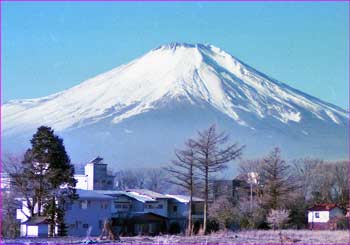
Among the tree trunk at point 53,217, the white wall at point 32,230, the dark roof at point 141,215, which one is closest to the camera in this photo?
the white wall at point 32,230

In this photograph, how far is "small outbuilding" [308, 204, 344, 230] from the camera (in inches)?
1658

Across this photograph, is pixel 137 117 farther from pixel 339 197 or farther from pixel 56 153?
pixel 56 153

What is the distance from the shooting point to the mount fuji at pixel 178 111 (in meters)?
137

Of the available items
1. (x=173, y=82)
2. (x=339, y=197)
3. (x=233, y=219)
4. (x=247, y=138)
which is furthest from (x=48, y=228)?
(x=173, y=82)

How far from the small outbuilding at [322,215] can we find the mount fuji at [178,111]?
82163mm

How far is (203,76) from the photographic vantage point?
153375 millimetres

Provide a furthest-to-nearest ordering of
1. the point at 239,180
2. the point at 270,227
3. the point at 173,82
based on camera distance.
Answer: the point at 173,82 < the point at 239,180 < the point at 270,227

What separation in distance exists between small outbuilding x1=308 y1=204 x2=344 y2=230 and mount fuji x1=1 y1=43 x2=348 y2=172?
8216cm

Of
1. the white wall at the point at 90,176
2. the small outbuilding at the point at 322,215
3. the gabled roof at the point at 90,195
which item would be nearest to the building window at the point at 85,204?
the gabled roof at the point at 90,195

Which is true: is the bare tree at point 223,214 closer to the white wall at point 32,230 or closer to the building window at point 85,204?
the building window at point 85,204

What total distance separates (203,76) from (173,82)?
6477mm

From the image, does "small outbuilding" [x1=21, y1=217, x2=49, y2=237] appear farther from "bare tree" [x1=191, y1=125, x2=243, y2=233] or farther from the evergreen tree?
"bare tree" [x1=191, y1=125, x2=243, y2=233]

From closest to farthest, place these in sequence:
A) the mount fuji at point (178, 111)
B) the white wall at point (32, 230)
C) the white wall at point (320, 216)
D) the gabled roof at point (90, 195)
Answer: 1. the white wall at point (32, 230)
2. the gabled roof at point (90, 195)
3. the white wall at point (320, 216)
4. the mount fuji at point (178, 111)

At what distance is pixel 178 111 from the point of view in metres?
145
